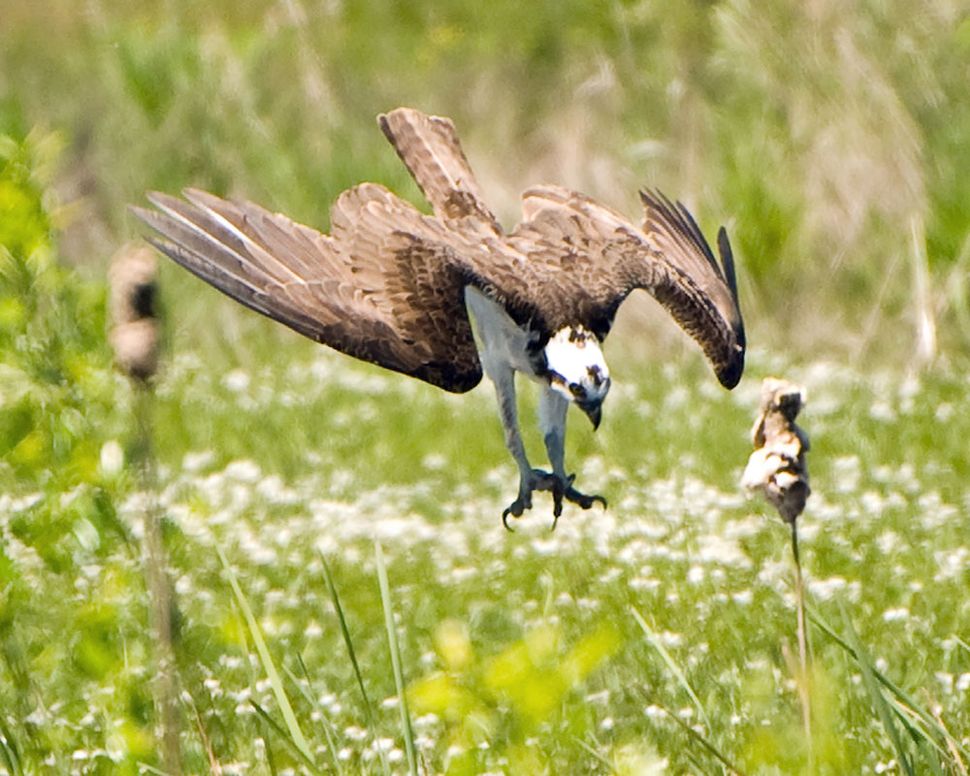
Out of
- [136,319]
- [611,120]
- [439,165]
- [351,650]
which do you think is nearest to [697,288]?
[439,165]

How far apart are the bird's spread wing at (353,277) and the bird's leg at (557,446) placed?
6.9 inches

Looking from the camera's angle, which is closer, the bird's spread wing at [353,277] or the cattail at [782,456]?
the cattail at [782,456]

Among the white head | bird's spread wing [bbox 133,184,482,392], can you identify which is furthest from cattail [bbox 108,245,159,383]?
the white head

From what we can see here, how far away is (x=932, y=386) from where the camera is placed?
8672 millimetres

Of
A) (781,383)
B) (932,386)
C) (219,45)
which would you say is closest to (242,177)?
(219,45)

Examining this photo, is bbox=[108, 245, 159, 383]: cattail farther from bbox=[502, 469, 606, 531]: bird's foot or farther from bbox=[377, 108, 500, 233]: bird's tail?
bbox=[377, 108, 500, 233]: bird's tail

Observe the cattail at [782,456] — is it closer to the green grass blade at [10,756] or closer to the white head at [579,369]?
the white head at [579,369]

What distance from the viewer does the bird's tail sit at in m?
4.29

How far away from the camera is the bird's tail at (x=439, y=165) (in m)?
4.29

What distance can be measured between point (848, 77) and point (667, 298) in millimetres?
5336

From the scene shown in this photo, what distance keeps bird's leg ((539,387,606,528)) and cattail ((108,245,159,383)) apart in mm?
1353

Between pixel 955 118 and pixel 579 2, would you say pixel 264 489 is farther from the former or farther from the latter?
pixel 579 2

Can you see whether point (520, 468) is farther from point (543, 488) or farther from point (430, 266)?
point (430, 266)

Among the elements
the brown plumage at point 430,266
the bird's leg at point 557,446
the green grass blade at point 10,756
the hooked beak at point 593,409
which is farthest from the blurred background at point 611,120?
the green grass blade at point 10,756
